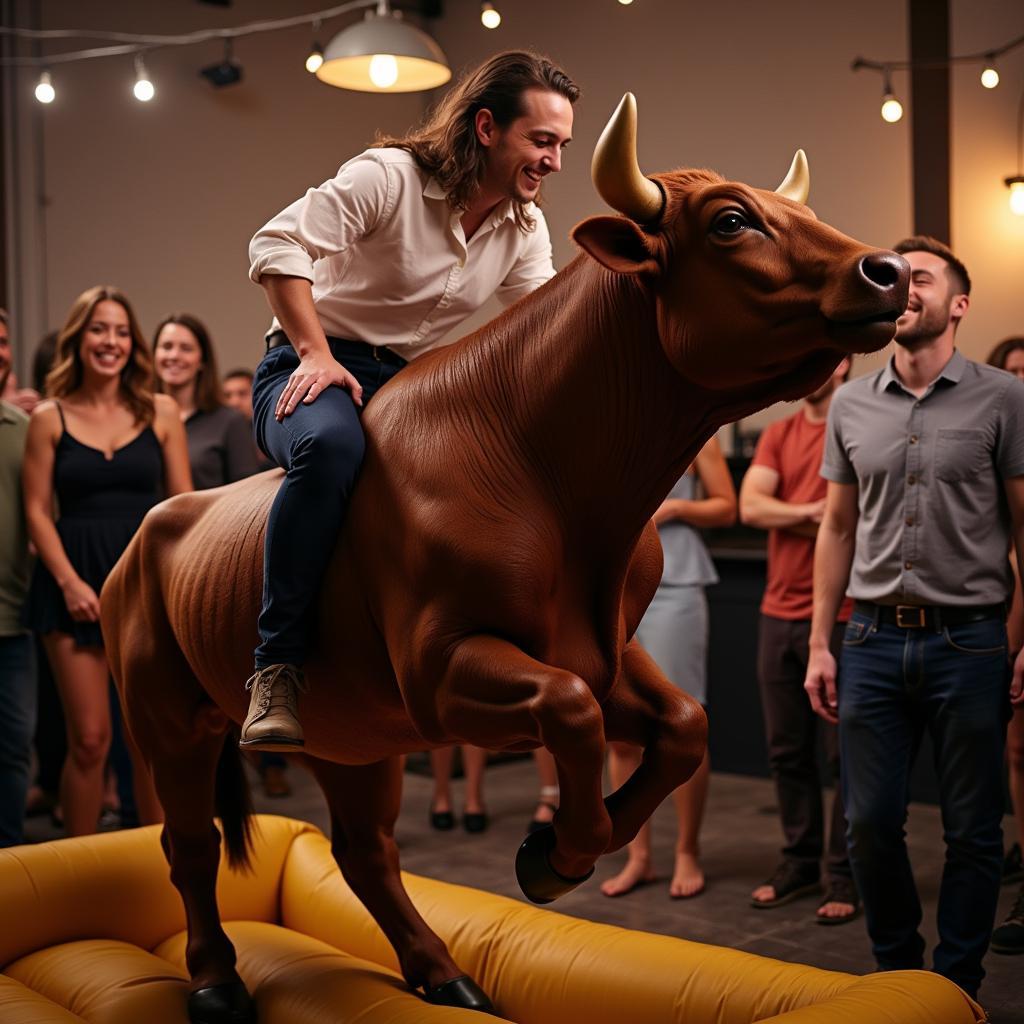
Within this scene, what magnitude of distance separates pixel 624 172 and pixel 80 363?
3249 millimetres

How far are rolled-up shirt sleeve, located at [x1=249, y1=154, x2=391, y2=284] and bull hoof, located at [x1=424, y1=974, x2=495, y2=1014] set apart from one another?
162 cm

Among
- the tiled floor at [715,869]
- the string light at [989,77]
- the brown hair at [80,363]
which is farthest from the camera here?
the string light at [989,77]

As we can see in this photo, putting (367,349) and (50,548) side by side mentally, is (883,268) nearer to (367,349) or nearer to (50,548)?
(367,349)

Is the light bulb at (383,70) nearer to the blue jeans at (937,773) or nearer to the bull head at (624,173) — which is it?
the blue jeans at (937,773)

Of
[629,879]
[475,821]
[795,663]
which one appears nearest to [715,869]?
[629,879]

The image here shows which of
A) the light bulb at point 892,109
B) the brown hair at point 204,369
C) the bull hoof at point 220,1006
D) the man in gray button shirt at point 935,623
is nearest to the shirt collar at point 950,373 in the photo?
the man in gray button shirt at point 935,623

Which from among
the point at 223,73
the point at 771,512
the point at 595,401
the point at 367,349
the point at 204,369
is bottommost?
the point at 771,512

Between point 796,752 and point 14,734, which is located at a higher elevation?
point 14,734

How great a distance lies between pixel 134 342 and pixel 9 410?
0.50 m

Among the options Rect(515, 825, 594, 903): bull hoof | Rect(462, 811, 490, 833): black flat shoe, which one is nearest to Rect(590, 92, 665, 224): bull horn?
Rect(515, 825, 594, 903): bull hoof

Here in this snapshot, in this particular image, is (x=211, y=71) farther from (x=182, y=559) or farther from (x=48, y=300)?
(x=182, y=559)

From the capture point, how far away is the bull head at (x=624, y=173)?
5.25 ft

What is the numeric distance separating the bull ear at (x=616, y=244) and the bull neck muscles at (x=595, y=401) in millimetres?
83

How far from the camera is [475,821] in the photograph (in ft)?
17.6
